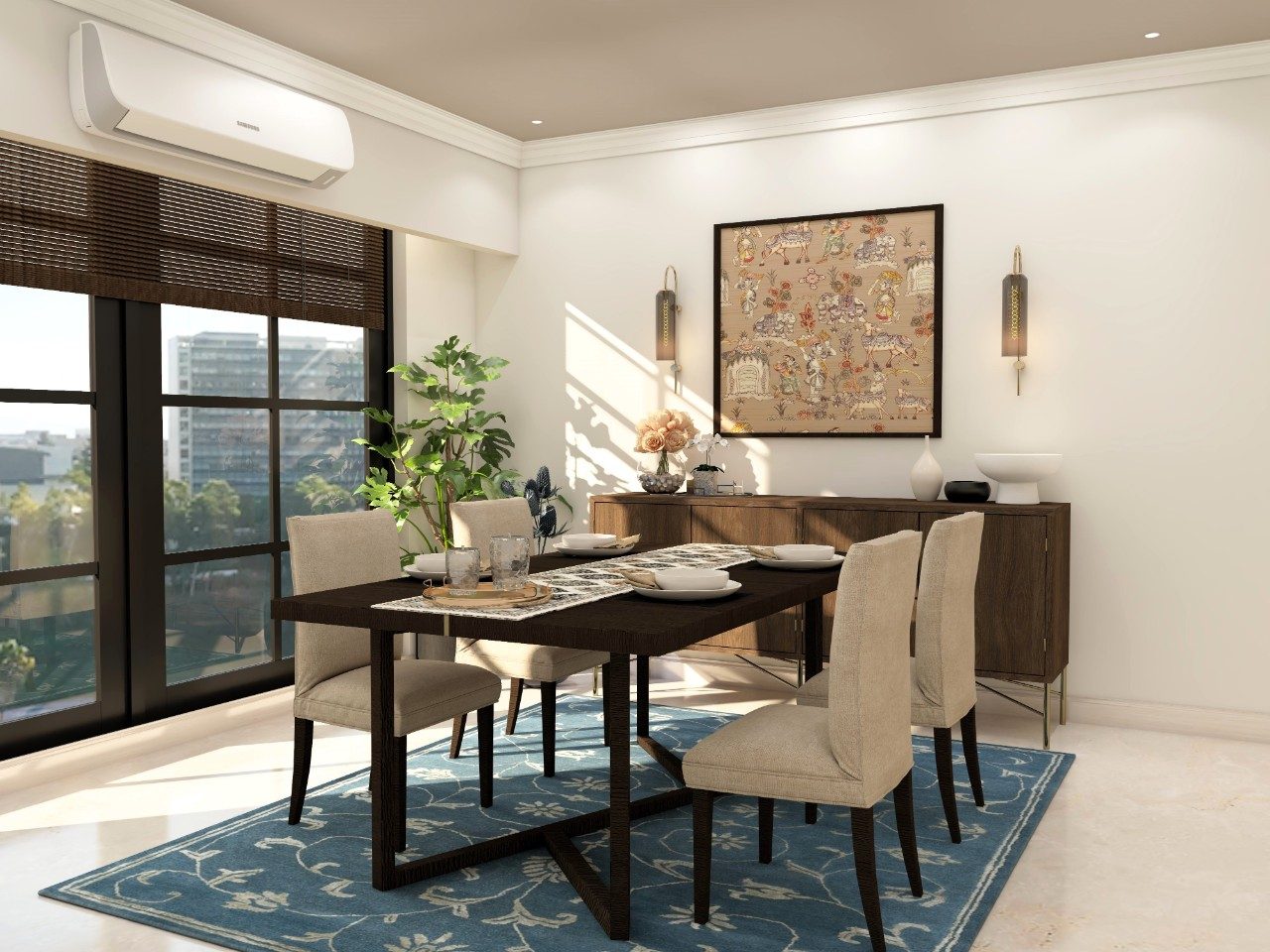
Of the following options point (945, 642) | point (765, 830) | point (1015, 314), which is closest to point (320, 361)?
point (1015, 314)

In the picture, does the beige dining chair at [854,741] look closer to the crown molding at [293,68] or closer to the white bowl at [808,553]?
the white bowl at [808,553]

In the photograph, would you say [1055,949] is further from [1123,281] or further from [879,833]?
[1123,281]

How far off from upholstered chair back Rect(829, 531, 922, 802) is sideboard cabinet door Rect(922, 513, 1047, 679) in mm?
1912

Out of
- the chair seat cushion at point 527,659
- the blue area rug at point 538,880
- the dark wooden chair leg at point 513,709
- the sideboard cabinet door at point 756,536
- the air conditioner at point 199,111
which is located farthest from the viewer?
the sideboard cabinet door at point 756,536

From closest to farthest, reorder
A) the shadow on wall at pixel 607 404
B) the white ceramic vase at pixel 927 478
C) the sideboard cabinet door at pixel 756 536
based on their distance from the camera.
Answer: the white ceramic vase at pixel 927 478
the sideboard cabinet door at pixel 756 536
the shadow on wall at pixel 607 404

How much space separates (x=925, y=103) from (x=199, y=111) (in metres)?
2.98

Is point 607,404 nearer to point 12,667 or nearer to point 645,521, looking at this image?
point 645,521

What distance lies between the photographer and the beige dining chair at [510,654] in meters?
3.83

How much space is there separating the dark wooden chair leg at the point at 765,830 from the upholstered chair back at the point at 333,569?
126 centimetres

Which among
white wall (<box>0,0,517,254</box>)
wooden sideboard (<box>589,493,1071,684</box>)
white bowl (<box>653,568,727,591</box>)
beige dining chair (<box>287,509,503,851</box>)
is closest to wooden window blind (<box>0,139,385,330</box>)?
white wall (<box>0,0,517,254</box>)

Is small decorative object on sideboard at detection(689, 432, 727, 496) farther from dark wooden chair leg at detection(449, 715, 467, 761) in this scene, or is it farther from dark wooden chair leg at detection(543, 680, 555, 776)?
dark wooden chair leg at detection(449, 715, 467, 761)

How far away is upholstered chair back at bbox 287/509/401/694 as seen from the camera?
3.33 metres

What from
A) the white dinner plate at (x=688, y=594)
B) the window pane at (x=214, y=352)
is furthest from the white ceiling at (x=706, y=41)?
the white dinner plate at (x=688, y=594)

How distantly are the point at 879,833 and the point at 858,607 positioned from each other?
3.79 feet
